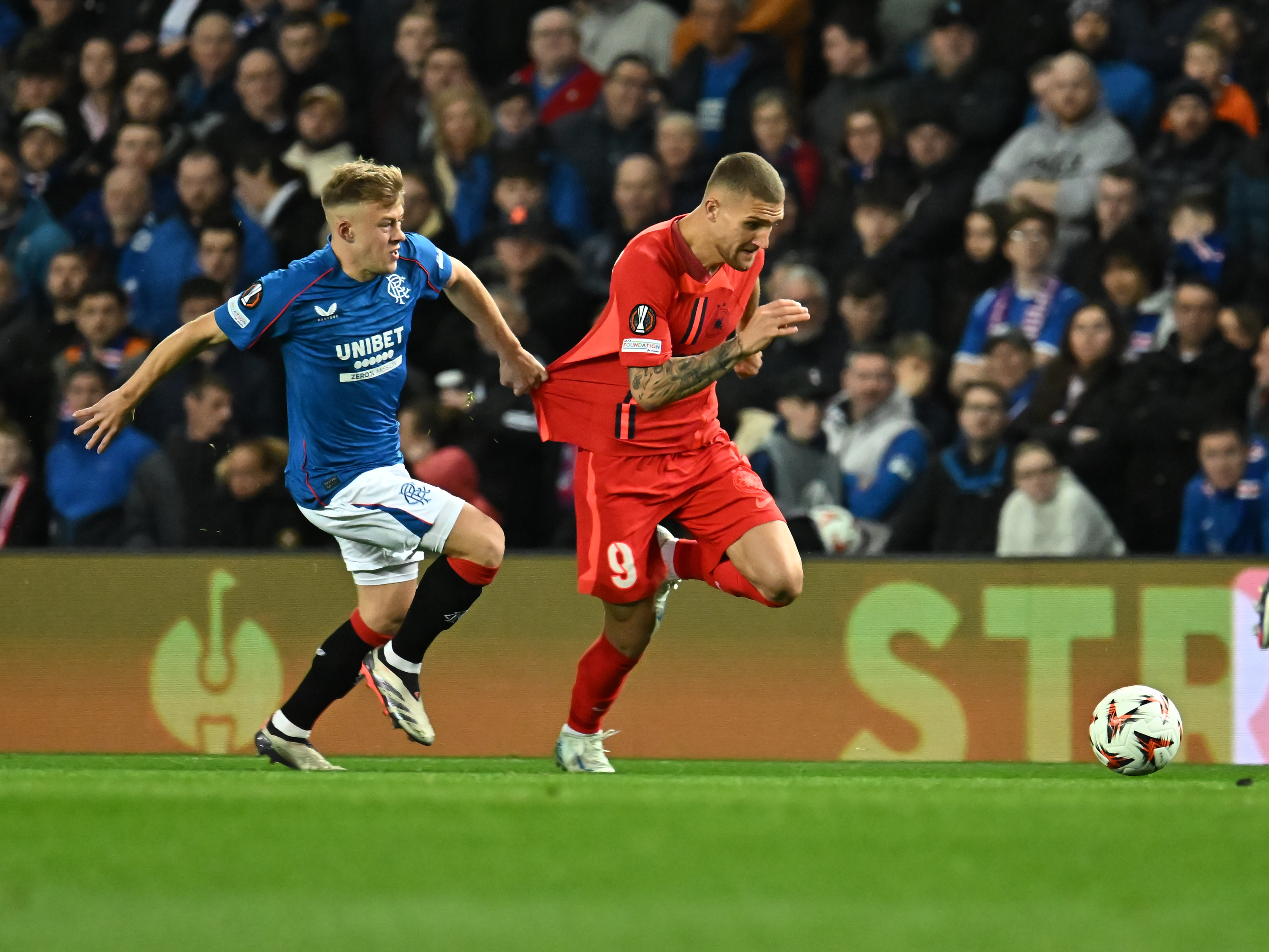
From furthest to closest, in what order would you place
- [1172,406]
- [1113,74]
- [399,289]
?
[1113,74], [1172,406], [399,289]

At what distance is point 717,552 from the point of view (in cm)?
599

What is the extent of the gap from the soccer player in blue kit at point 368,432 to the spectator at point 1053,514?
2641mm

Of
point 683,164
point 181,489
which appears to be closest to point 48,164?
point 181,489

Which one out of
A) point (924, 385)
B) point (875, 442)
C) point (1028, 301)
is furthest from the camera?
point (1028, 301)

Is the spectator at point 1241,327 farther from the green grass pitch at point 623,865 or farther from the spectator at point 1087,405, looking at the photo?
the green grass pitch at point 623,865

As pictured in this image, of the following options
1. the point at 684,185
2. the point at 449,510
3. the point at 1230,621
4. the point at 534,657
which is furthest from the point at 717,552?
the point at 684,185

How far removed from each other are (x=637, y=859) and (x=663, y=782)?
125cm

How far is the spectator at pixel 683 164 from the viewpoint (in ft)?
30.3

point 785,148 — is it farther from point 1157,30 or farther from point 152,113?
point 152,113

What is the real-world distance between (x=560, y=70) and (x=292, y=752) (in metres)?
5.00

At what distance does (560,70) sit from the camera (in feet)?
32.7

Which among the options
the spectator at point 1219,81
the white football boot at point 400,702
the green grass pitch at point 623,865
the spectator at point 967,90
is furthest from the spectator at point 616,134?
the green grass pitch at point 623,865

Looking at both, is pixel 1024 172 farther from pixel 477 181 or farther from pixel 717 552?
pixel 717 552

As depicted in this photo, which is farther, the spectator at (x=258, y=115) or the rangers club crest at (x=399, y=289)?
the spectator at (x=258, y=115)
